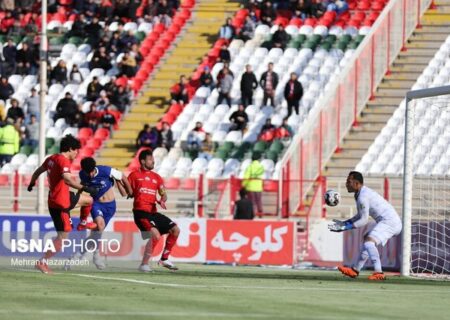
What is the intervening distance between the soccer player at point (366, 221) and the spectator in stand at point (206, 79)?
1785cm

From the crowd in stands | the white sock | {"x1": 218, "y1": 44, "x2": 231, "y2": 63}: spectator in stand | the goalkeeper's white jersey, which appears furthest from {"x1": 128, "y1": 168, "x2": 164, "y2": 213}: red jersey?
{"x1": 218, "y1": 44, "x2": 231, "y2": 63}: spectator in stand

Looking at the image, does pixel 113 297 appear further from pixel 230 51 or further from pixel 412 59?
pixel 230 51

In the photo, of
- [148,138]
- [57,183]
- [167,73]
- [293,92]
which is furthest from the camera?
[167,73]

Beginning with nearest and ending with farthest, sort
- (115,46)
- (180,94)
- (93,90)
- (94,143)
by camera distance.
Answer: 1. (94,143)
2. (180,94)
3. (93,90)
4. (115,46)

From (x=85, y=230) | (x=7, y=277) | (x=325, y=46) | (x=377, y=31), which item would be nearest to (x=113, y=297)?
(x=7, y=277)

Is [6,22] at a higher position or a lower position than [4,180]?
higher

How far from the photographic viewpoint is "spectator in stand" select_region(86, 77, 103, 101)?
40938mm

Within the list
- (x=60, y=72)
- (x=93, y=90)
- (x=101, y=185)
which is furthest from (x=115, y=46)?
(x=101, y=185)

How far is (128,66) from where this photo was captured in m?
41.6

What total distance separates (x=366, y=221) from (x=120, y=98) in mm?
19441

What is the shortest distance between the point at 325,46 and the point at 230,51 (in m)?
3.10

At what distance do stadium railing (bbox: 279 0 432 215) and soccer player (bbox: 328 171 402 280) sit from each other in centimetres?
1019

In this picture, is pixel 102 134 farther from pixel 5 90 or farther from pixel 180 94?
pixel 5 90

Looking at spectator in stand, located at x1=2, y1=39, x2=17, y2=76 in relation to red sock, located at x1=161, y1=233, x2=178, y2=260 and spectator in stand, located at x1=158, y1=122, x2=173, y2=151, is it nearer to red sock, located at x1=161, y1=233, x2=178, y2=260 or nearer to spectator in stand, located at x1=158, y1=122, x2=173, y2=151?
spectator in stand, located at x1=158, y1=122, x2=173, y2=151
